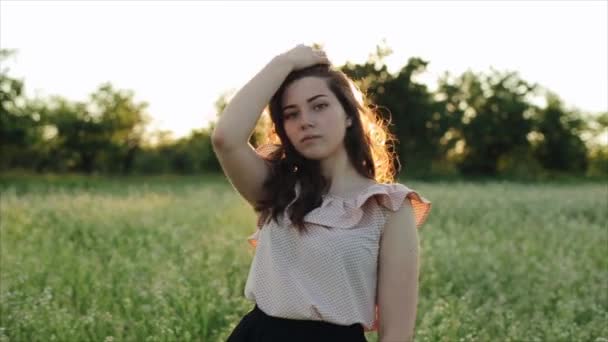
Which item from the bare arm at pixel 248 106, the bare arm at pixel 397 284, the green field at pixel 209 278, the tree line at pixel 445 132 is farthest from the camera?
the tree line at pixel 445 132

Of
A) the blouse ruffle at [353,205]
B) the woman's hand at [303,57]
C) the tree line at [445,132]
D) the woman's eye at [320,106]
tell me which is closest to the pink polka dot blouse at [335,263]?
the blouse ruffle at [353,205]

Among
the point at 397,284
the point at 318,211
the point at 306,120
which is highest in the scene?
the point at 306,120

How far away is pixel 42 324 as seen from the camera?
540 centimetres

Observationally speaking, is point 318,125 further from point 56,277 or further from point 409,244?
point 56,277

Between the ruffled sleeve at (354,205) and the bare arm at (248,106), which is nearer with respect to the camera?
the ruffled sleeve at (354,205)

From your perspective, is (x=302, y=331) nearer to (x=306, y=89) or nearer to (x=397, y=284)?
(x=397, y=284)

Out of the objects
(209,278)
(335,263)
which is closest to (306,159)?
(335,263)

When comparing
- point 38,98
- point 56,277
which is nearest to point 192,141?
point 38,98

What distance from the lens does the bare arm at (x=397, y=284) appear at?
2.51 metres

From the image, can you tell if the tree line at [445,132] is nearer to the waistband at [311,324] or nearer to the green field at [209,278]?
the green field at [209,278]

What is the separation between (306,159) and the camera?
9.12 ft

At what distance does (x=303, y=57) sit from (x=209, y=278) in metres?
4.87

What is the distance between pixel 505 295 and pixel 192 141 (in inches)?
2444

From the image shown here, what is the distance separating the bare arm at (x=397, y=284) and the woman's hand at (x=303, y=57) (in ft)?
2.15
